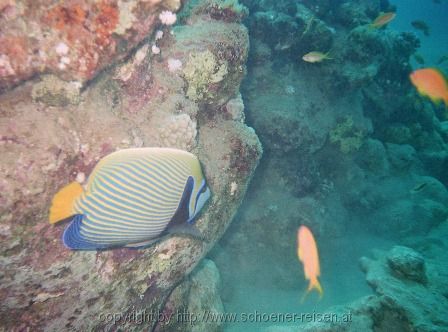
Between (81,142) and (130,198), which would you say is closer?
(130,198)

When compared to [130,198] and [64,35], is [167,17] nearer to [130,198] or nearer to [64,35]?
[64,35]

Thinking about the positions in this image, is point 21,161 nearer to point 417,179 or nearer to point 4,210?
point 4,210

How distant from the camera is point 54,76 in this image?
2.11m

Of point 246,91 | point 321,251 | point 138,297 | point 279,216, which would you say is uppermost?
point 138,297

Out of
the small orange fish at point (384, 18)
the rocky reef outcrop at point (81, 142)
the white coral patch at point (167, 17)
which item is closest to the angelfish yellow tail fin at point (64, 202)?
the rocky reef outcrop at point (81, 142)

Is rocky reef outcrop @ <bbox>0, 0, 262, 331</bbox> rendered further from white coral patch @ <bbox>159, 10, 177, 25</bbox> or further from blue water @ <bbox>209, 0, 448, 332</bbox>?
blue water @ <bbox>209, 0, 448, 332</bbox>

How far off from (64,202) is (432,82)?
23.9ft

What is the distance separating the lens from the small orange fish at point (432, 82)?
19.9 feet

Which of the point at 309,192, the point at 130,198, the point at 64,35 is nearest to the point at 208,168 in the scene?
the point at 130,198

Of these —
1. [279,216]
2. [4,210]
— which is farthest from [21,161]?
[279,216]

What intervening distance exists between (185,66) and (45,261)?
7.73 feet

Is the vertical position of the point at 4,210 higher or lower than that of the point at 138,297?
higher

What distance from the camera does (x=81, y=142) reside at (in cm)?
214

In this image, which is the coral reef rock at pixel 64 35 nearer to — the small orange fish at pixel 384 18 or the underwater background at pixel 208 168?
the underwater background at pixel 208 168
